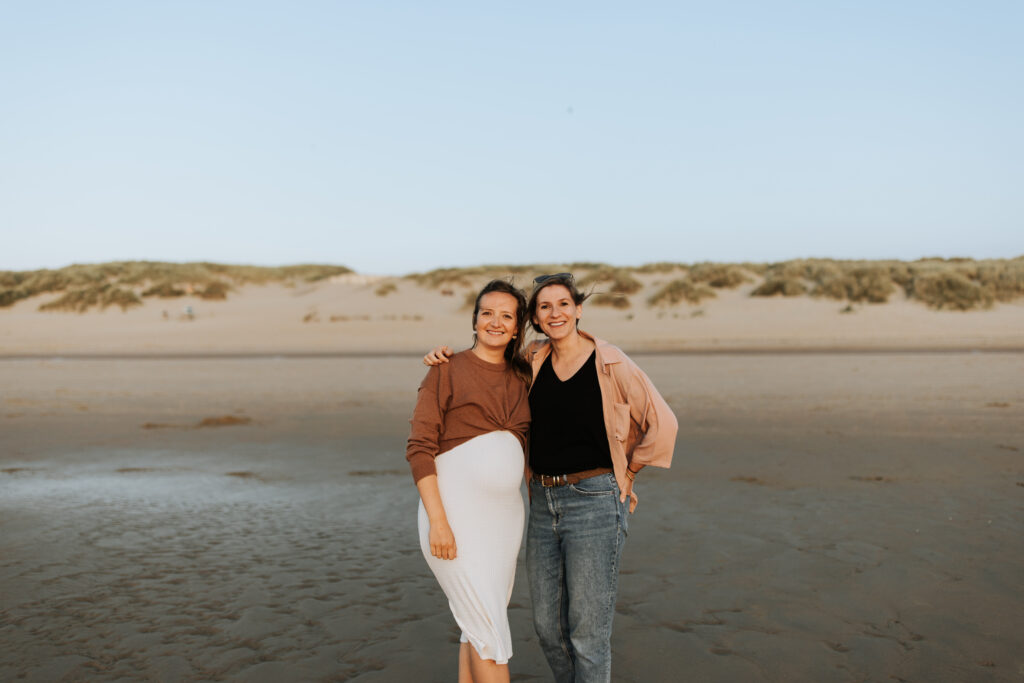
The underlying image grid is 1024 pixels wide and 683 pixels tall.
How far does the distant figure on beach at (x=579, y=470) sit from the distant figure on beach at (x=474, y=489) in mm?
137

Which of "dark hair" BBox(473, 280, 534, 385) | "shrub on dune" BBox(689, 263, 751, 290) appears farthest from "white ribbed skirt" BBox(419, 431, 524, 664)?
"shrub on dune" BBox(689, 263, 751, 290)

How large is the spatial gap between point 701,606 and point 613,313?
21.7 metres

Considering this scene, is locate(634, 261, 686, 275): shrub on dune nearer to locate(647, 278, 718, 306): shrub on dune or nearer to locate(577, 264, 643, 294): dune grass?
locate(577, 264, 643, 294): dune grass

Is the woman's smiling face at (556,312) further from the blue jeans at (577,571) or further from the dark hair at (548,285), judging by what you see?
the blue jeans at (577,571)

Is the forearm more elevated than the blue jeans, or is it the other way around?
the forearm

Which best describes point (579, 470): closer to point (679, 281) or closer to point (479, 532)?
point (479, 532)

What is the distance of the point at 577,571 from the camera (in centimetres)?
299

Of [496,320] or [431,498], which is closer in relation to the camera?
[431,498]

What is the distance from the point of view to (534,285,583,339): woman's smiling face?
3.13 meters

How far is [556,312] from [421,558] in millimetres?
2756

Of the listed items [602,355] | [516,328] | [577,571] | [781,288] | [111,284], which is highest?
[111,284]

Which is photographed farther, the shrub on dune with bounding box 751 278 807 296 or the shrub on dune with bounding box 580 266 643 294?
the shrub on dune with bounding box 580 266 643 294

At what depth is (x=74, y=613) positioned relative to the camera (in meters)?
4.33

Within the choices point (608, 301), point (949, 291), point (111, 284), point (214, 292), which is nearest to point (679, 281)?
point (608, 301)
